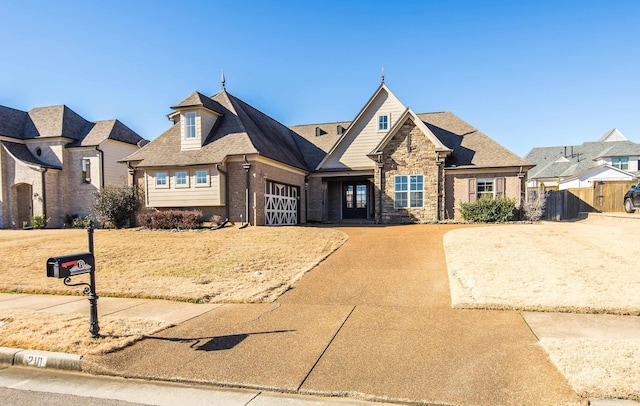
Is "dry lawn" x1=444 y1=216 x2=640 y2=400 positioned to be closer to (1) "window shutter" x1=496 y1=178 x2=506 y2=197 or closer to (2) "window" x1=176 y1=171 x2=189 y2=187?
(1) "window shutter" x1=496 y1=178 x2=506 y2=197

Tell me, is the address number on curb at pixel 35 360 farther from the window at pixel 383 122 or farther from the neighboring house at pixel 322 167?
the window at pixel 383 122

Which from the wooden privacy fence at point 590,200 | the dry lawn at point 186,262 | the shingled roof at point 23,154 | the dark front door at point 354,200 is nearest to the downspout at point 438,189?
the dark front door at point 354,200

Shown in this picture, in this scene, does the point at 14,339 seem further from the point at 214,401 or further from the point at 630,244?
the point at 630,244

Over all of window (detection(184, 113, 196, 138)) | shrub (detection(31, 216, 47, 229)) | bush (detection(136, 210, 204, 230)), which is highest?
window (detection(184, 113, 196, 138))

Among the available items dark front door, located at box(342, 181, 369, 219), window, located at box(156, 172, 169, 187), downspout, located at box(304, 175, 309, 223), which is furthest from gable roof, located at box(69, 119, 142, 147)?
dark front door, located at box(342, 181, 369, 219)

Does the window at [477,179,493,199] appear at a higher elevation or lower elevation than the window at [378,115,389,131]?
lower

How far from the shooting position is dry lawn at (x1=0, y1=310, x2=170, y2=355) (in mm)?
5480

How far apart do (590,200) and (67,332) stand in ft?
92.9

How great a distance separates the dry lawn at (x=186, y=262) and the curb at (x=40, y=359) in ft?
10.1

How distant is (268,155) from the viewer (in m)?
19.5

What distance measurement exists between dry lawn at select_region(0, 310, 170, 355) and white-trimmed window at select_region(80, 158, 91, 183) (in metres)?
21.8

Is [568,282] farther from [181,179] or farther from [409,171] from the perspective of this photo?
[181,179]

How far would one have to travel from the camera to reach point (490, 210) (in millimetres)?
19312

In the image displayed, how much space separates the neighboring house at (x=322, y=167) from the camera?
18.9 m
